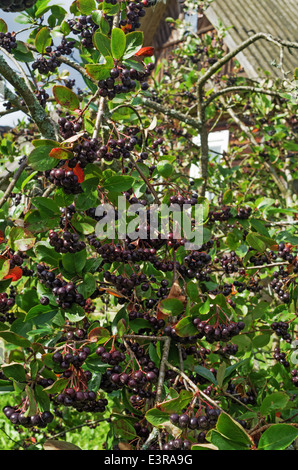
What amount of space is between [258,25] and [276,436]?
634 cm

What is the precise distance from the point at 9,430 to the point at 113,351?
380 cm

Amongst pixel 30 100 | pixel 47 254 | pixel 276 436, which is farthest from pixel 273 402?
pixel 30 100

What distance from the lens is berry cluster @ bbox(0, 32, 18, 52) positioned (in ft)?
6.14

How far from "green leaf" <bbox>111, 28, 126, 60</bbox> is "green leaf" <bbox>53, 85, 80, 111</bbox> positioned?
20 centimetres

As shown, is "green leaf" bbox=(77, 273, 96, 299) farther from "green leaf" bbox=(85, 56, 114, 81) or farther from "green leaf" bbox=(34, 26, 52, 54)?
"green leaf" bbox=(34, 26, 52, 54)

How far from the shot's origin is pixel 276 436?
100 centimetres

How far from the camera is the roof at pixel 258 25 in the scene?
525 centimetres

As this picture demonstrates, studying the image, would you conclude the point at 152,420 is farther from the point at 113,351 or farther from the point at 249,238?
the point at 249,238

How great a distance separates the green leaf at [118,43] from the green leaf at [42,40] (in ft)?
2.29

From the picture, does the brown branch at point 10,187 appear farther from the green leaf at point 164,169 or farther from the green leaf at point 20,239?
the green leaf at point 164,169

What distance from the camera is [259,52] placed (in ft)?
17.7

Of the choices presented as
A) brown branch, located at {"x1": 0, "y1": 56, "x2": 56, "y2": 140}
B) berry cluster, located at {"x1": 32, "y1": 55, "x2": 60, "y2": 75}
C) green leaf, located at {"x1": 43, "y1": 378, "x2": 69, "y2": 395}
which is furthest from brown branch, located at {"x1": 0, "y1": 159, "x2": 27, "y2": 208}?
green leaf, located at {"x1": 43, "y1": 378, "x2": 69, "y2": 395}

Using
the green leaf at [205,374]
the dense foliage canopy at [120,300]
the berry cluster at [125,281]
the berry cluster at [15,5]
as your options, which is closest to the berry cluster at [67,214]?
the dense foliage canopy at [120,300]
